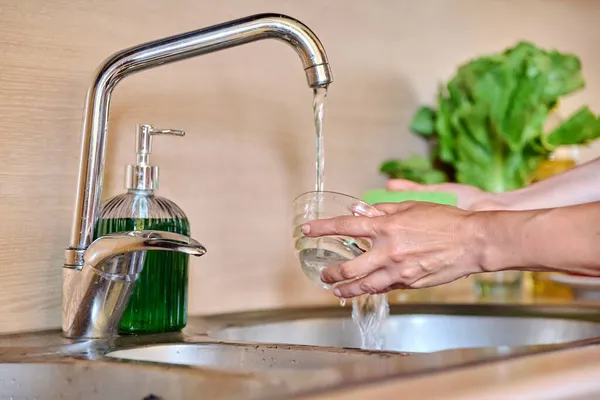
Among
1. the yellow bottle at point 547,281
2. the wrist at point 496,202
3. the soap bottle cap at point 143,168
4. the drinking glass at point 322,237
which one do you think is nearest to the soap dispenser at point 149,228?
the soap bottle cap at point 143,168

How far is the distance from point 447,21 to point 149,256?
0.79 meters

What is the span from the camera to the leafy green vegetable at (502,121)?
132 cm

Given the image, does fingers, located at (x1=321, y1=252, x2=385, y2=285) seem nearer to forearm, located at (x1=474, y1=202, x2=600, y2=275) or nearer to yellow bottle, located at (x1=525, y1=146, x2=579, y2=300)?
forearm, located at (x1=474, y1=202, x2=600, y2=275)

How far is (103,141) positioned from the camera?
858mm

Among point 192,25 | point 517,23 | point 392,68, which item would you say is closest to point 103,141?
point 192,25

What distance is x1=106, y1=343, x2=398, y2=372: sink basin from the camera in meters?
0.76

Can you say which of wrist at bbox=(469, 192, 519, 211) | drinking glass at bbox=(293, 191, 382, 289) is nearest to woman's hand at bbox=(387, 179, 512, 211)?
wrist at bbox=(469, 192, 519, 211)

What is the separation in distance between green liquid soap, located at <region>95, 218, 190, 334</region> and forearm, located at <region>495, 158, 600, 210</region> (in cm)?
46

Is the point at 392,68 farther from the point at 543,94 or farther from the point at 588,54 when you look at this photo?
the point at 588,54

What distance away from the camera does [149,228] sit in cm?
89

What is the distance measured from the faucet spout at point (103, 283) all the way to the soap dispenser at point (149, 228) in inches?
1.8

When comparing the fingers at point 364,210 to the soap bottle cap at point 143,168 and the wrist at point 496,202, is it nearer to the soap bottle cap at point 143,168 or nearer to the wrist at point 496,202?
the soap bottle cap at point 143,168

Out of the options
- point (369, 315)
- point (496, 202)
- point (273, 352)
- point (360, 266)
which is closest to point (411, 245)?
point (360, 266)

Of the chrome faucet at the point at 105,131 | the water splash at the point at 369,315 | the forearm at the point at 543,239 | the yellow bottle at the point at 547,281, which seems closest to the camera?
the forearm at the point at 543,239
